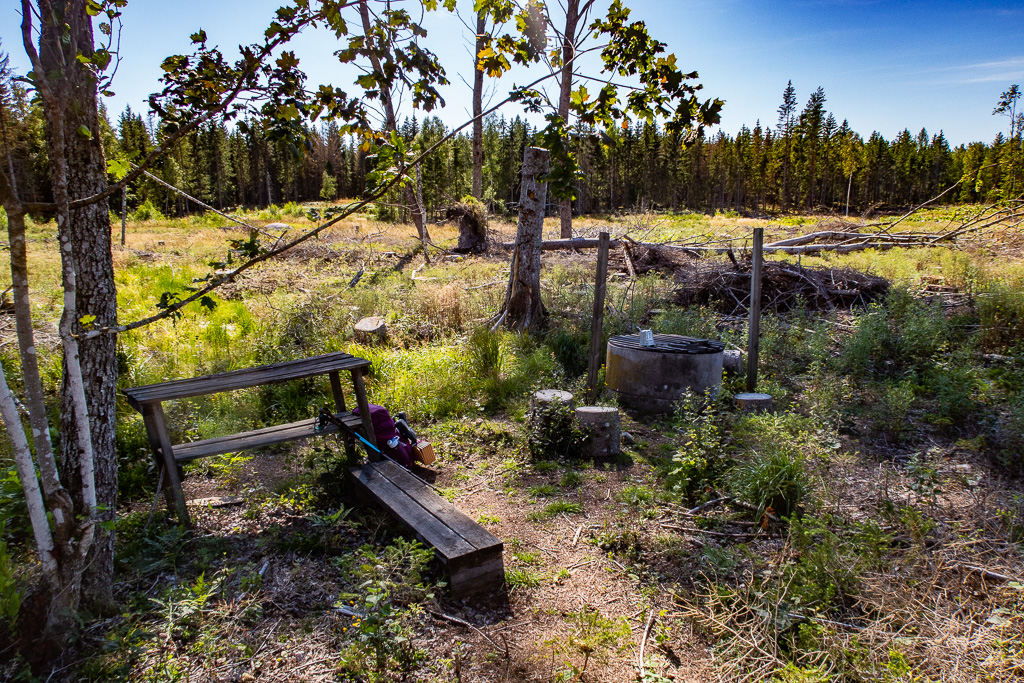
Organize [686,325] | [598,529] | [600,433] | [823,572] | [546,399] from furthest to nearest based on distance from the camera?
[686,325] → [546,399] → [600,433] → [598,529] → [823,572]

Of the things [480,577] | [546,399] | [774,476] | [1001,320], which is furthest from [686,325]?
[480,577]

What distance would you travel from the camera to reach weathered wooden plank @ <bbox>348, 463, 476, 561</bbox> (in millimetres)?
3057

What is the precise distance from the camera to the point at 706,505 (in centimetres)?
406

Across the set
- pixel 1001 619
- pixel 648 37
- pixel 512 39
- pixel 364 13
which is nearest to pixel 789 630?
pixel 1001 619

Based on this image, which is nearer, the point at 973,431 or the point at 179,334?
the point at 973,431

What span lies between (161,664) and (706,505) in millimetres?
3289

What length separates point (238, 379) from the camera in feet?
12.9

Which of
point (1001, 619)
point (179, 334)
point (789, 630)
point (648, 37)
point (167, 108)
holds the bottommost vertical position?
point (789, 630)

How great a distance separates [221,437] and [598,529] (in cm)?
277

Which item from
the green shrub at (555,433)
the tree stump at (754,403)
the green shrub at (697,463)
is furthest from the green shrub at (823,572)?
the tree stump at (754,403)

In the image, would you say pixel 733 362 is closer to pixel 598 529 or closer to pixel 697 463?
pixel 697 463

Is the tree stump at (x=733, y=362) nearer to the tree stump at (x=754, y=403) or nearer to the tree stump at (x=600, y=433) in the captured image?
the tree stump at (x=754, y=403)

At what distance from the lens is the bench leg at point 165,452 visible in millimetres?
3572

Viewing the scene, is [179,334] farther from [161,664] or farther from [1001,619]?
[1001,619]
